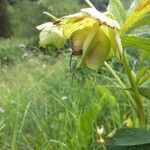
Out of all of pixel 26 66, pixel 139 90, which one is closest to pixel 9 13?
pixel 26 66

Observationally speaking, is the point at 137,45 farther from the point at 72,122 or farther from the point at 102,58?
the point at 72,122

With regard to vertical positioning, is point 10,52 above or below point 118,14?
below

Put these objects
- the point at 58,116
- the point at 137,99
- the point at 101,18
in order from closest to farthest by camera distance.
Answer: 1. the point at 101,18
2. the point at 137,99
3. the point at 58,116

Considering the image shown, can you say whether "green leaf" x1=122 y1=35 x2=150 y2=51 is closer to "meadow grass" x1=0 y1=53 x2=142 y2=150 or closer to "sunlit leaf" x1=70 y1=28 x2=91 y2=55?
"sunlit leaf" x1=70 y1=28 x2=91 y2=55

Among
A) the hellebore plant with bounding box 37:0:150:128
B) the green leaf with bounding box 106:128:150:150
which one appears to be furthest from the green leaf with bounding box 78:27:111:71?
the green leaf with bounding box 106:128:150:150

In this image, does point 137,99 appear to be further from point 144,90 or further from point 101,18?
point 101,18

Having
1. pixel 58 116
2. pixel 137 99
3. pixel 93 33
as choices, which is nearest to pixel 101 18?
pixel 93 33
